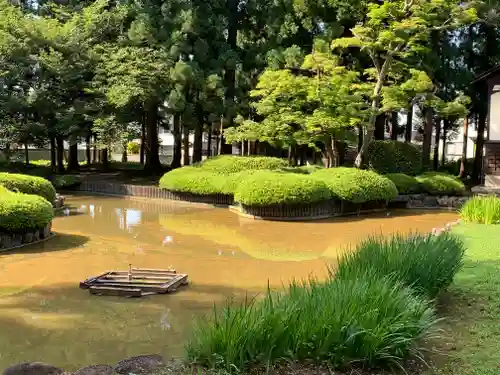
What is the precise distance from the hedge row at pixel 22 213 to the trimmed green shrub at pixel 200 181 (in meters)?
6.45

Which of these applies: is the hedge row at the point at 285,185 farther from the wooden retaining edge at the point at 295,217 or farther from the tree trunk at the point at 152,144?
the tree trunk at the point at 152,144

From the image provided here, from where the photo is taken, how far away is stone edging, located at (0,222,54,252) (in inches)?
394

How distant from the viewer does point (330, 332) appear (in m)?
→ 3.76

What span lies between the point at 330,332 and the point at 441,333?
53.3 inches

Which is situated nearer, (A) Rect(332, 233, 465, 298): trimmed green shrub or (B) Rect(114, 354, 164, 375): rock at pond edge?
(B) Rect(114, 354, 164, 375): rock at pond edge

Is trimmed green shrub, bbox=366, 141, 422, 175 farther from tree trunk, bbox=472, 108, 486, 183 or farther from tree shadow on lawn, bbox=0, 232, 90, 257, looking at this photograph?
tree shadow on lawn, bbox=0, 232, 90, 257

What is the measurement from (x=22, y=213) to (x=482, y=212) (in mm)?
9102

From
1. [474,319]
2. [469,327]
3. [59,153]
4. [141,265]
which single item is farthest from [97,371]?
[59,153]

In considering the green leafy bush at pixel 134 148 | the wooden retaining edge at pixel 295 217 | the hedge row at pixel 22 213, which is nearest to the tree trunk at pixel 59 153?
the wooden retaining edge at pixel 295 217

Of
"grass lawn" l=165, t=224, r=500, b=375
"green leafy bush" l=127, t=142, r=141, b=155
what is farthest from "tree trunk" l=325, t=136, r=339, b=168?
"green leafy bush" l=127, t=142, r=141, b=155

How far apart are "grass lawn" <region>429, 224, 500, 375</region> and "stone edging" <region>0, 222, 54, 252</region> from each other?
7.85m

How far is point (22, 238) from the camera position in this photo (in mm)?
10367

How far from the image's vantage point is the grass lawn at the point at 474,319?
391 centimetres

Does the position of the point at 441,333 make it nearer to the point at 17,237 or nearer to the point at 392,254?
the point at 392,254
